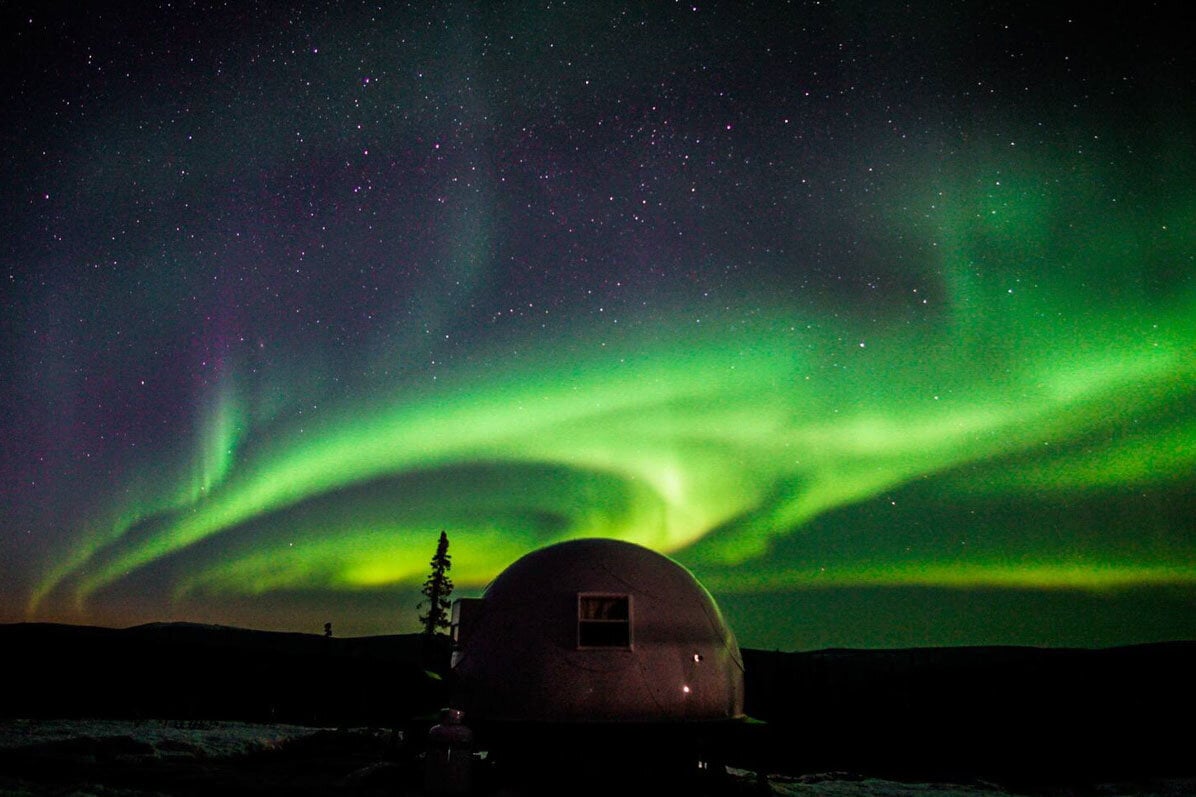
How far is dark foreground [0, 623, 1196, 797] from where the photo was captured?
33.6ft

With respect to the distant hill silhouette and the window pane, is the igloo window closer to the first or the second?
the window pane

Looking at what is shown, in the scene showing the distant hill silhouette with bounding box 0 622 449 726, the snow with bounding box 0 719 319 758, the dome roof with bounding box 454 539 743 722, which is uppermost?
the dome roof with bounding box 454 539 743 722

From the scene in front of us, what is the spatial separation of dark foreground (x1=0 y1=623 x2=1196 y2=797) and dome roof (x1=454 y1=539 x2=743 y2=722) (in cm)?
47

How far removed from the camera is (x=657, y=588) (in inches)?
443

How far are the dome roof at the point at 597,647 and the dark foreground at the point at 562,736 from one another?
465 millimetres

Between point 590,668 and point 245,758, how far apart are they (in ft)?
29.7

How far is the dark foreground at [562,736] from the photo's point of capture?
33.6 feet

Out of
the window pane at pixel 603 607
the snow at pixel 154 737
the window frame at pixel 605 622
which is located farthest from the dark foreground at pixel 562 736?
the window pane at pixel 603 607

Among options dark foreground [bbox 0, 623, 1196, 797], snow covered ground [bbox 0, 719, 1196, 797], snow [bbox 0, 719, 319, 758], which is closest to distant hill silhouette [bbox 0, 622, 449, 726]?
dark foreground [bbox 0, 623, 1196, 797]

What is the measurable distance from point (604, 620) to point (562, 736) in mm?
1724

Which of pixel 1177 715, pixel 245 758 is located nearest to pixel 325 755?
pixel 245 758

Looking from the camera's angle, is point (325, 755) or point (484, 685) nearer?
point (484, 685)

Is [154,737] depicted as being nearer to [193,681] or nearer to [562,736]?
[562,736]

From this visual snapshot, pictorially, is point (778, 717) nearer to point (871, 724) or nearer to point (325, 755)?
point (871, 724)
